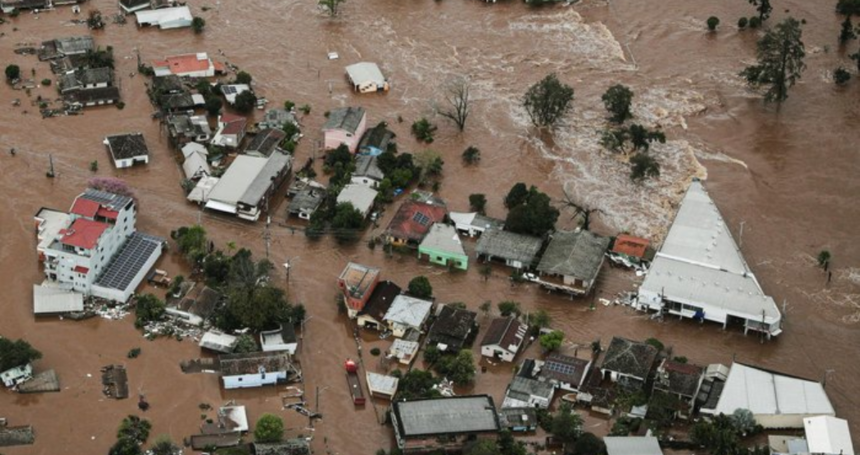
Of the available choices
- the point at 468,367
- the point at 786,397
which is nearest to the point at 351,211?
the point at 468,367

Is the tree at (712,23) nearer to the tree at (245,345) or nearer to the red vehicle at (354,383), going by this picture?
the red vehicle at (354,383)

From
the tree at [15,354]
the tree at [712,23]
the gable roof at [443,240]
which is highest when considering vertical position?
the tree at [712,23]

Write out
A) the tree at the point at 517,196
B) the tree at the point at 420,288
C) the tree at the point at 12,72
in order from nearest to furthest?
the tree at the point at 420,288 < the tree at the point at 517,196 < the tree at the point at 12,72

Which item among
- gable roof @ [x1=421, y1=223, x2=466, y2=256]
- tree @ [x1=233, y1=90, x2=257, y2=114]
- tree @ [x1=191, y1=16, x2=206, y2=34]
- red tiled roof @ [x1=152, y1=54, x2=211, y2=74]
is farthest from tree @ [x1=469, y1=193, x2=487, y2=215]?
tree @ [x1=191, y1=16, x2=206, y2=34]

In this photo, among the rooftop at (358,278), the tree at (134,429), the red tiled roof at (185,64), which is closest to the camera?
the tree at (134,429)

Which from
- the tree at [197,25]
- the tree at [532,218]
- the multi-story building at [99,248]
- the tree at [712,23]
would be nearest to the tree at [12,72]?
the tree at [197,25]

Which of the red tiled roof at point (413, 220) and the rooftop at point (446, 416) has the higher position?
the red tiled roof at point (413, 220)
